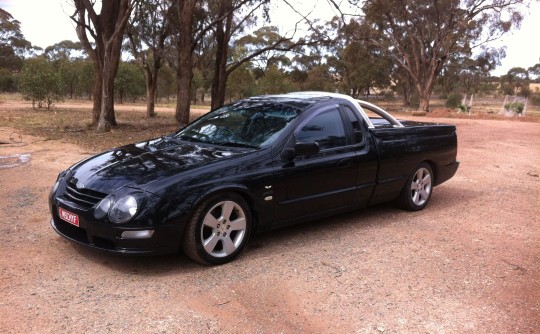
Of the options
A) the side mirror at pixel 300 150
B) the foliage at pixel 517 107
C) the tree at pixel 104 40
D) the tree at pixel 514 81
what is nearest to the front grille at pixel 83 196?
the side mirror at pixel 300 150

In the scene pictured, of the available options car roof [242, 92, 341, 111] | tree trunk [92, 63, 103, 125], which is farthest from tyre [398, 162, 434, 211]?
tree trunk [92, 63, 103, 125]

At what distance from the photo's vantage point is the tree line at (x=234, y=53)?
16531mm

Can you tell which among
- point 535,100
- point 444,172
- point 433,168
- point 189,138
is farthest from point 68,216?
point 535,100

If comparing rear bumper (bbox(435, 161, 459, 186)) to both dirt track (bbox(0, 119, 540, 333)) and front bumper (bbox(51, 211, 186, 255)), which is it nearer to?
dirt track (bbox(0, 119, 540, 333))

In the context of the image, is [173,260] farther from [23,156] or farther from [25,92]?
[25,92]

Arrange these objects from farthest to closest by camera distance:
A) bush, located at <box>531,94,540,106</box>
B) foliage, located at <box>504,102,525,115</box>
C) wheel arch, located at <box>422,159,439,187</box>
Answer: bush, located at <box>531,94,540,106</box> → foliage, located at <box>504,102,525,115</box> → wheel arch, located at <box>422,159,439,187</box>

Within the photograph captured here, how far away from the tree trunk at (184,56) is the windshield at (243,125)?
35.5 feet

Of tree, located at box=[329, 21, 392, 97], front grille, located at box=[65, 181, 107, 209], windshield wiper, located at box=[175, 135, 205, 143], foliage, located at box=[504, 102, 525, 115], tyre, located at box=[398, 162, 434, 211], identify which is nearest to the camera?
front grille, located at box=[65, 181, 107, 209]

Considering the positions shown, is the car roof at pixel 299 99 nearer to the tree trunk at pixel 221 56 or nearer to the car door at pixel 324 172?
the car door at pixel 324 172

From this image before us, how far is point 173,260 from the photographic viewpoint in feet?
14.1

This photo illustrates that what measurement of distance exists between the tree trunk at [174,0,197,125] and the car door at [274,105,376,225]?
11.5m

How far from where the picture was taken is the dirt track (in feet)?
10.8

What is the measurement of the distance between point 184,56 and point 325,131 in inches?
471

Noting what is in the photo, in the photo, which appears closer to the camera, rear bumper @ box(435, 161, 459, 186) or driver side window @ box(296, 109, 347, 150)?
driver side window @ box(296, 109, 347, 150)
